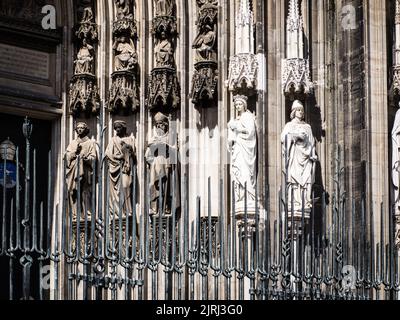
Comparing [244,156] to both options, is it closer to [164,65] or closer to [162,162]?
[162,162]

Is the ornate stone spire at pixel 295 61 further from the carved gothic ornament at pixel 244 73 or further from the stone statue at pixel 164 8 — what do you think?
the stone statue at pixel 164 8

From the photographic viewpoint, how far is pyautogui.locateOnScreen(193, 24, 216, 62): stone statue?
65.7 ft

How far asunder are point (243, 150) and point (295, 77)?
1.54m

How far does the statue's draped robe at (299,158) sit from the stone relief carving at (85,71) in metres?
3.68

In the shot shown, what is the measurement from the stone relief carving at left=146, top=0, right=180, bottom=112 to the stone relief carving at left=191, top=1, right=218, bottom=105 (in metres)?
0.43

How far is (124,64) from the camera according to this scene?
20547 mm

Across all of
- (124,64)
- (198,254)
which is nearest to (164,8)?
(124,64)

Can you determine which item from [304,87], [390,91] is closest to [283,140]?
[304,87]

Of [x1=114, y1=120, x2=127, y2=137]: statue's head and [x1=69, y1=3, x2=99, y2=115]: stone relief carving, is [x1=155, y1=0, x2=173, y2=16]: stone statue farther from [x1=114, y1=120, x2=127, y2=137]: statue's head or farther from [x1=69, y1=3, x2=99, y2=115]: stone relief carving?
[x1=114, y1=120, x2=127, y2=137]: statue's head

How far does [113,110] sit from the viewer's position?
20516mm

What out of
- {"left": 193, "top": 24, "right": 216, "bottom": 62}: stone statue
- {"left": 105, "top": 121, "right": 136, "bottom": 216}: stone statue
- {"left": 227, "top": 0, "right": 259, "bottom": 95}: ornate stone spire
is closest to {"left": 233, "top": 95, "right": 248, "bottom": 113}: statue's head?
{"left": 227, "top": 0, "right": 259, "bottom": 95}: ornate stone spire

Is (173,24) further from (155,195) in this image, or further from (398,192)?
(398,192)

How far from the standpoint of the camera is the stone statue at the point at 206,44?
20016 millimetres
